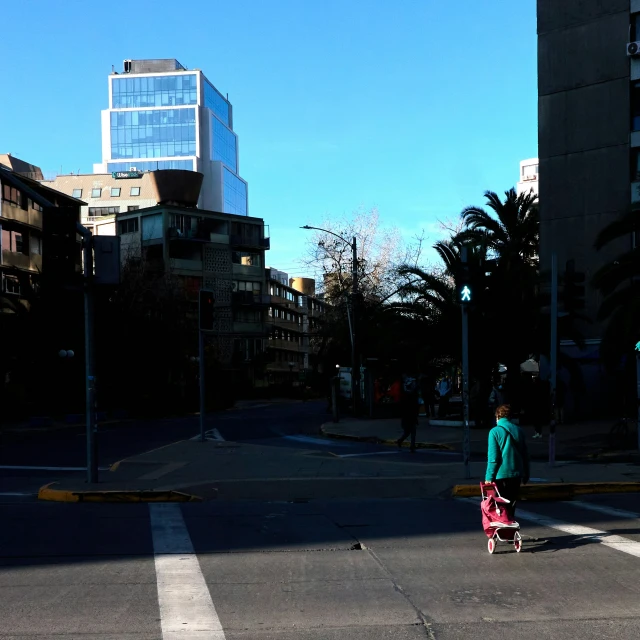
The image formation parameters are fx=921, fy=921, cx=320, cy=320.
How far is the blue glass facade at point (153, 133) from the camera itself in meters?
171

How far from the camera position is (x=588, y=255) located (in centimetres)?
3438

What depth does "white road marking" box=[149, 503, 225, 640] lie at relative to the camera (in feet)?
21.4

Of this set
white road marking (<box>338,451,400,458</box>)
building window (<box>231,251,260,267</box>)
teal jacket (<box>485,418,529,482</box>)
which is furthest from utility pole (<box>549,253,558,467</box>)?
building window (<box>231,251,260,267</box>)

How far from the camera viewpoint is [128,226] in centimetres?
9119

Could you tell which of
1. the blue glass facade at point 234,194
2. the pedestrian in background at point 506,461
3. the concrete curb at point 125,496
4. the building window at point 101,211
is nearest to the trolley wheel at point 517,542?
the pedestrian in background at point 506,461

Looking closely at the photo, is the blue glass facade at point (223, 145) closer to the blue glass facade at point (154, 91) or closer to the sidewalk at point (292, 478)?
the blue glass facade at point (154, 91)

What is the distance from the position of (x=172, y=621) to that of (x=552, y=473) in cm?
1171

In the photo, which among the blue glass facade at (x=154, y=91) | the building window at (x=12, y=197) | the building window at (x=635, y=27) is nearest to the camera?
the building window at (x=635, y=27)

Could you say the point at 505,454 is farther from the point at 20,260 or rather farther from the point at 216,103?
the point at 216,103

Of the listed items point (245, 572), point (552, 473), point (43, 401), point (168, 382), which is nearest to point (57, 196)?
point (168, 382)

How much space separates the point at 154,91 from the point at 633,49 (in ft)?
498

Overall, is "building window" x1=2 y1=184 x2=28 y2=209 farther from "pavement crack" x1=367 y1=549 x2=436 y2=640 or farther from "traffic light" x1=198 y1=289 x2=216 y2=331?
"pavement crack" x1=367 y1=549 x2=436 y2=640

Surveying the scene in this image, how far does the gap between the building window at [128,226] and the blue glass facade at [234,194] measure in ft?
248

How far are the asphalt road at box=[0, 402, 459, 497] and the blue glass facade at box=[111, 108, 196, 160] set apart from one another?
452 ft
